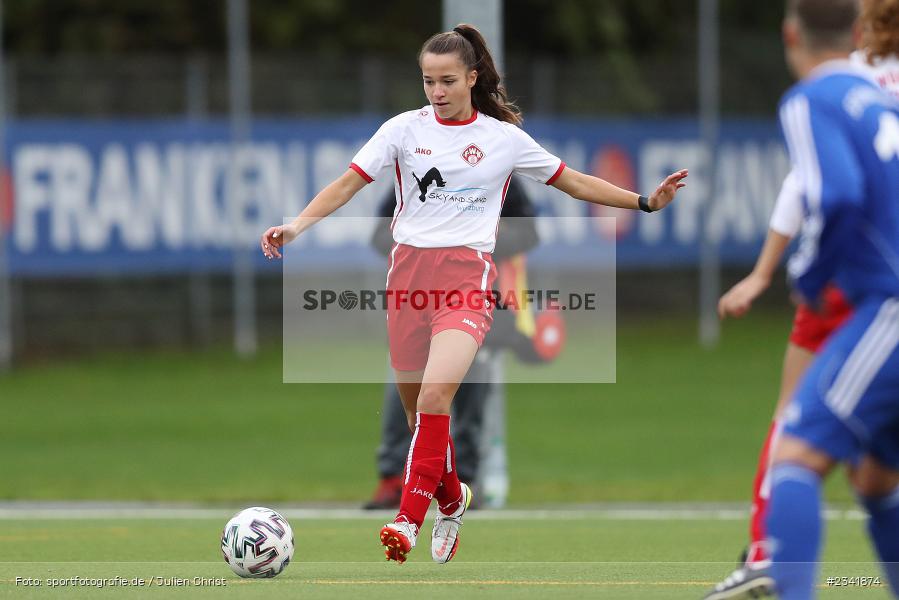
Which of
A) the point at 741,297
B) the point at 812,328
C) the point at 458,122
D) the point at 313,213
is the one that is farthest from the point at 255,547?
the point at 741,297

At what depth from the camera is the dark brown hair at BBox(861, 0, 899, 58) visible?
6133 millimetres

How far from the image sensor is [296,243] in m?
19.1

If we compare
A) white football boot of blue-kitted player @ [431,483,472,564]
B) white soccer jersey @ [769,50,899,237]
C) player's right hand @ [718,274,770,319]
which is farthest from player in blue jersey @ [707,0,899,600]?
white football boot of blue-kitted player @ [431,483,472,564]

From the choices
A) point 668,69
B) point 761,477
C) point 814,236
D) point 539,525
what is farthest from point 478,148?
point 668,69

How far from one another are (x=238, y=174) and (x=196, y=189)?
507mm

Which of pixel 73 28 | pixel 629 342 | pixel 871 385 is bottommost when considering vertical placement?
pixel 629 342

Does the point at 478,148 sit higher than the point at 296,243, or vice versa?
the point at 478,148

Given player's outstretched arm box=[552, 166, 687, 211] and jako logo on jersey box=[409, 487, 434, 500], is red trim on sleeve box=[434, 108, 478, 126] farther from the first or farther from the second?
jako logo on jersey box=[409, 487, 434, 500]

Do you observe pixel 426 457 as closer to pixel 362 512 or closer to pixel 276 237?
pixel 276 237

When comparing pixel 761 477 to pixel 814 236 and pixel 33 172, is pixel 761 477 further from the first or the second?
pixel 33 172

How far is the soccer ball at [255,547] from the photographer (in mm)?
7043

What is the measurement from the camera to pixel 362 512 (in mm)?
11500

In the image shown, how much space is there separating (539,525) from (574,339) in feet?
32.4

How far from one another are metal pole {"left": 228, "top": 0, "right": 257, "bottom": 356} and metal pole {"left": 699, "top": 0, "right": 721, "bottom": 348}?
5.85m
